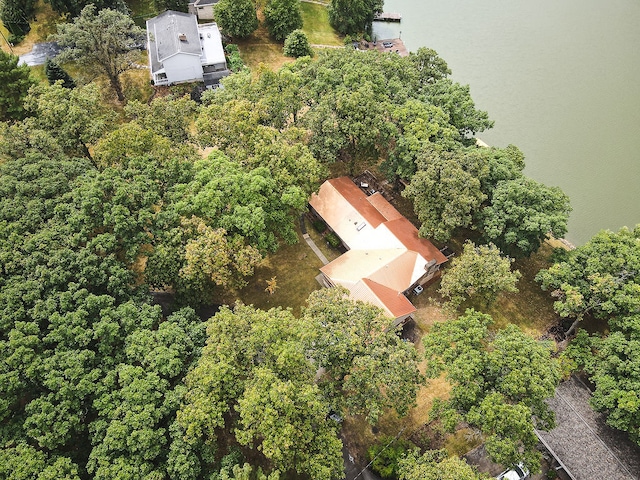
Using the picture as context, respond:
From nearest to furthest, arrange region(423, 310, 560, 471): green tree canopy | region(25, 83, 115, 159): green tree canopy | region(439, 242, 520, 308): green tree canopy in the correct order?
region(423, 310, 560, 471): green tree canopy → region(439, 242, 520, 308): green tree canopy → region(25, 83, 115, 159): green tree canopy

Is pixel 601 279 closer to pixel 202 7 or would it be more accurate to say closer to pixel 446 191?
pixel 446 191

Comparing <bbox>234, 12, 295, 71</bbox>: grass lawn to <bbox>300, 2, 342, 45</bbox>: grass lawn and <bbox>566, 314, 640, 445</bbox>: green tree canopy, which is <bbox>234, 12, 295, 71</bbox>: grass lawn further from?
<bbox>566, 314, 640, 445</bbox>: green tree canopy

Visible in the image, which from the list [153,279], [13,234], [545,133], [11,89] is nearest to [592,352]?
[545,133]

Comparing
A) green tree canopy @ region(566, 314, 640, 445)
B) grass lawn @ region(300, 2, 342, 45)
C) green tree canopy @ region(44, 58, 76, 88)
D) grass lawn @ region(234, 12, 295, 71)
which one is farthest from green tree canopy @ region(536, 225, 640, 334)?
green tree canopy @ region(44, 58, 76, 88)

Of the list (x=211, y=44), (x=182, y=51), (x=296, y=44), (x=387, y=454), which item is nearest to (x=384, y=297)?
(x=387, y=454)

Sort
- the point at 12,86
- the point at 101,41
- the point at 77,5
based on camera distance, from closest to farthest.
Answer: the point at 12,86 < the point at 101,41 < the point at 77,5

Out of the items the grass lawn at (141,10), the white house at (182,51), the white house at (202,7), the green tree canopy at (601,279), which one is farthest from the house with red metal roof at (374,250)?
the grass lawn at (141,10)

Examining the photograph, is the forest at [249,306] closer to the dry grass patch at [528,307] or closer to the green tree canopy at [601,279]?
the green tree canopy at [601,279]
